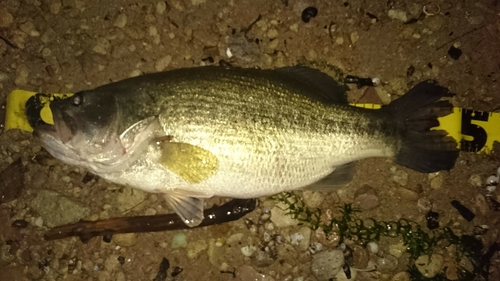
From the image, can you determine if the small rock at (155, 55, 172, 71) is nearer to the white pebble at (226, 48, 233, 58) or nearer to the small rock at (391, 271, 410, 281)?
the white pebble at (226, 48, 233, 58)

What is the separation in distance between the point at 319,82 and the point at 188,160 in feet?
3.08

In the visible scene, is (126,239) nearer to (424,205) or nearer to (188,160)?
(188,160)

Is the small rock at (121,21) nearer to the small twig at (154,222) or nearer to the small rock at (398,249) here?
the small twig at (154,222)

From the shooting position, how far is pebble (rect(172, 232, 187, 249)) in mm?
2998

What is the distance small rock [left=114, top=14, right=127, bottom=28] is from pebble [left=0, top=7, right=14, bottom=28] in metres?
0.74

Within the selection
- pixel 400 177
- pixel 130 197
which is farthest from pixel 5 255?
pixel 400 177

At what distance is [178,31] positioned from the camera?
3.06 meters

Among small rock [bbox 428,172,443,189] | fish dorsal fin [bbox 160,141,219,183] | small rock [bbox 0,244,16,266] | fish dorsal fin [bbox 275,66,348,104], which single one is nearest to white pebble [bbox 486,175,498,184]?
small rock [bbox 428,172,443,189]

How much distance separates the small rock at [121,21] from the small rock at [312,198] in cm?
171

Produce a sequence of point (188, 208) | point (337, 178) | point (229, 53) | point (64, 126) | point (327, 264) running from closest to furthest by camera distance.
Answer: point (64, 126), point (188, 208), point (337, 178), point (327, 264), point (229, 53)

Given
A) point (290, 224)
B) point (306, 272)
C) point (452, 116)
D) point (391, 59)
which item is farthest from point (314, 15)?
point (306, 272)

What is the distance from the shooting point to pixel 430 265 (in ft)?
9.63

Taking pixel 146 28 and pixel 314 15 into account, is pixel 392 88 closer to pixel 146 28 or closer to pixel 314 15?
pixel 314 15

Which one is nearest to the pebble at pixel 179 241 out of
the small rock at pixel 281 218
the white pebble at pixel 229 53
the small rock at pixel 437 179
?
the small rock at pixel 281 218
